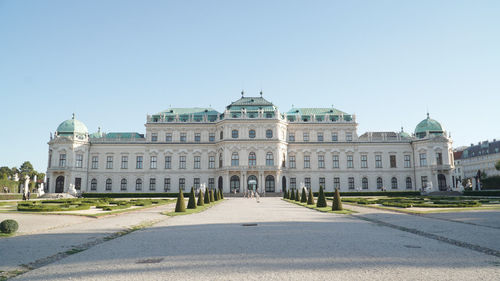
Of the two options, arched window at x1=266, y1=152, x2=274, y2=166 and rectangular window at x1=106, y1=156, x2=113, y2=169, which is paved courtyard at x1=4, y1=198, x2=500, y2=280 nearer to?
arched window at x1=266, y1=152, x2=274, y2=166

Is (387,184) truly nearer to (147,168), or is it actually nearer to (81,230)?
(147,168)

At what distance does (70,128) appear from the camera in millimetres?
58906

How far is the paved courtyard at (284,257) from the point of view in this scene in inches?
264

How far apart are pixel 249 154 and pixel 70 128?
31324 mm

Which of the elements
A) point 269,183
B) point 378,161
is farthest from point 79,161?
point 378,161

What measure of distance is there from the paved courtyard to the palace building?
4493cm

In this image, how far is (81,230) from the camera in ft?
44.9

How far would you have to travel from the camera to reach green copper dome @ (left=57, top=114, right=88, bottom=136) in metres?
58.8

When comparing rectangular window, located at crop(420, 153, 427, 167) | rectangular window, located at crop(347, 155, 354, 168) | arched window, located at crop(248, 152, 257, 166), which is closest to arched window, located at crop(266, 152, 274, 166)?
arched window, located at crop(248, 152, 257, 166)

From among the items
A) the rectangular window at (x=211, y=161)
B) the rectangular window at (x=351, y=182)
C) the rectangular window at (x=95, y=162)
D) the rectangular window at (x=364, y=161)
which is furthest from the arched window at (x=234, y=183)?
the rectangular window at (x=95, y=162)

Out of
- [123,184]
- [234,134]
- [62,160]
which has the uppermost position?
[234,134]

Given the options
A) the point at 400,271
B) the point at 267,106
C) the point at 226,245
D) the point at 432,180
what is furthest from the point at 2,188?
the point at 432,180

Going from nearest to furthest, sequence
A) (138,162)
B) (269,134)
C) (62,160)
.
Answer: (62,160)
(269,134)
(138,162)

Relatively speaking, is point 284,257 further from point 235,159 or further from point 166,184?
point 166,184
